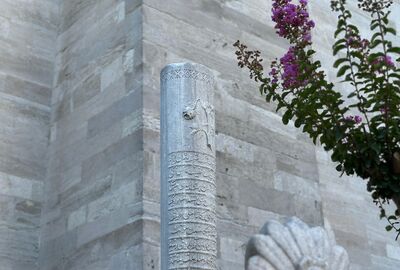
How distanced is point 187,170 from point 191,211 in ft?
0.69

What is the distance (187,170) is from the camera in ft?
12.0

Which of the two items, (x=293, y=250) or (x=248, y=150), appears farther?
(x=248, y=150)

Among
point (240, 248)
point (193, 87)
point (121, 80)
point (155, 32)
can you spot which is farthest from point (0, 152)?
point (193, 87)

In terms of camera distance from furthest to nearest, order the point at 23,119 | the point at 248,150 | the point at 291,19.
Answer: the point at 23,119 < the point at 248,150 < the point at 291,19

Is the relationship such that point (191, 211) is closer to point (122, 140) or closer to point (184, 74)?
point (184, 74)

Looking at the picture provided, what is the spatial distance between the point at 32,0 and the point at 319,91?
3.87 metres

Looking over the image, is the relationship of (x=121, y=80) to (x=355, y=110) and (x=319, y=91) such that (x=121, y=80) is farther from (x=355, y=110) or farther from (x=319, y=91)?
(x=355, y=110)

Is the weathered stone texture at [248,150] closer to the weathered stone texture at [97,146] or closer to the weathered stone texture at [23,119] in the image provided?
the weathered stone texture at [97,146]

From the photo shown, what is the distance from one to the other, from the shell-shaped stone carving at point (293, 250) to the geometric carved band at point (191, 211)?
454 mm

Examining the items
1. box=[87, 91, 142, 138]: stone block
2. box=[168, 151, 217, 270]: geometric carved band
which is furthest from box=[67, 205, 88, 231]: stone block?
box=[168, 151, 217, 270]: geometric carved band

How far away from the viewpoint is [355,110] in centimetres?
782

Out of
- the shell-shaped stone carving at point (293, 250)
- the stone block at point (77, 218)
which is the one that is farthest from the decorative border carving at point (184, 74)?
the stone block at point (77, 218)

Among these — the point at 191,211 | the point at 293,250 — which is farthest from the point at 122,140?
the point at 293,250

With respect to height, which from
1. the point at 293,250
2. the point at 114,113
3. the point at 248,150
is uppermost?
the point at 114,113
